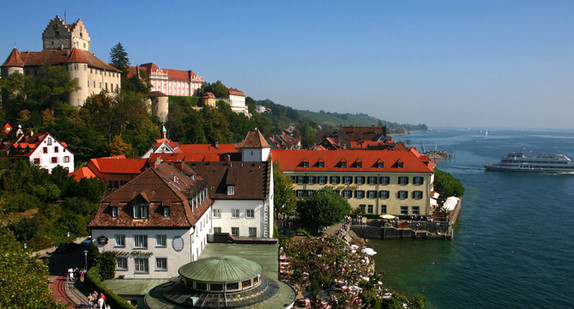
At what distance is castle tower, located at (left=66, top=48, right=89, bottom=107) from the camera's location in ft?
248

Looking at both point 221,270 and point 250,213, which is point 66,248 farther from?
point 221,270

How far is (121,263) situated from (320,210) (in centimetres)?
2281

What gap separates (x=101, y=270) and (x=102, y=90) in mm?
58275

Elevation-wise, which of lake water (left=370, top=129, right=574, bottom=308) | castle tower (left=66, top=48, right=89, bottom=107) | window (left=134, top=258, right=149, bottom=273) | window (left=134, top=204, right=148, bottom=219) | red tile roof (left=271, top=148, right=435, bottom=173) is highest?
castle tower (left=66, top=48, right=89, bottom=107)

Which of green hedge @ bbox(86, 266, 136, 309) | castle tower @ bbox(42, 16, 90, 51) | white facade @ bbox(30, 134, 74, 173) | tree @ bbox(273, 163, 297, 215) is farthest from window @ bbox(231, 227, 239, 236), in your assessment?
castle tower @ bbox(42, 16, 90, 51)

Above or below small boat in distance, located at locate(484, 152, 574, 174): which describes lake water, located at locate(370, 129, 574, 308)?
below

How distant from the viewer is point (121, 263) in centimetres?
2872

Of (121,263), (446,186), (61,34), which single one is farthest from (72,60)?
(446,186)

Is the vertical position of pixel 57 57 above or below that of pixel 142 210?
above

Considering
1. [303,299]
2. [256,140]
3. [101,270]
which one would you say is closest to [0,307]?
[101,270]

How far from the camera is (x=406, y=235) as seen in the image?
50.4 meters

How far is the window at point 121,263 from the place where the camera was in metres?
28.6

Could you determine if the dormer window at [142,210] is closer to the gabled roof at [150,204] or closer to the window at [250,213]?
the gabled roof at [150,204]

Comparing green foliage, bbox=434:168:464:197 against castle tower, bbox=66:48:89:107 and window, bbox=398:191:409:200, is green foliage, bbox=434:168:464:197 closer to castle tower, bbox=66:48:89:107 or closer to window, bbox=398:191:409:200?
window, bbox=398:191:409:200
